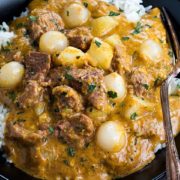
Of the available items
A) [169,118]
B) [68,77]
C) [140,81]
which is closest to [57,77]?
[68,77]

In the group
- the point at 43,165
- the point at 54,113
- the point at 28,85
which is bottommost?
the point at 43,165

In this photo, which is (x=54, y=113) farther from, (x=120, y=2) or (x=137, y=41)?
(x=120, y=2)

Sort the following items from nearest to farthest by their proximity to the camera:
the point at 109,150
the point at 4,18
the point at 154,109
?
the point at 109,150 < the point at 154,109 < the point at 4,18

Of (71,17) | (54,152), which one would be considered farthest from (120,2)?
(54,152)

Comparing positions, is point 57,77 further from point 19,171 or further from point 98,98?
point 19,171

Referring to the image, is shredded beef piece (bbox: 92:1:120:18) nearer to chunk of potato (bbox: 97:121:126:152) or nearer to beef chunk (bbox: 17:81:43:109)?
beef chunk (bbox: 17:81:43:109)

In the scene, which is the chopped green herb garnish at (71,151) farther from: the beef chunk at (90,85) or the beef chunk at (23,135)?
the beef chunk at (90,85)

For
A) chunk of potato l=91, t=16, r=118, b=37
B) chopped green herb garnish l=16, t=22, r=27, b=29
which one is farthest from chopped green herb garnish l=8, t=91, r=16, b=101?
chunk of potato l=91, t=16, r=118, b=37

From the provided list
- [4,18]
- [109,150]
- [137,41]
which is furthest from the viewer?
[4,18]
